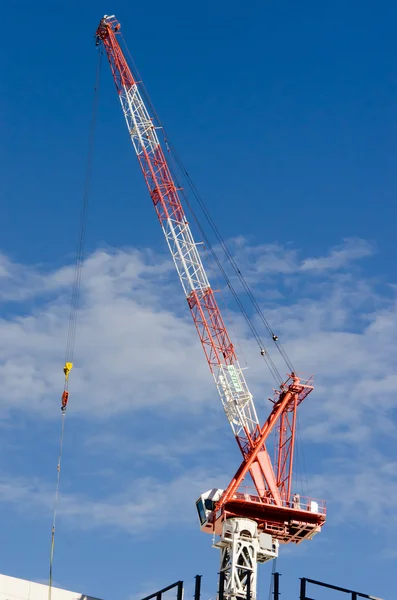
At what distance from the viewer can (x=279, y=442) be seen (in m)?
132

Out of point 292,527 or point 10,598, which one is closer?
point 10,598

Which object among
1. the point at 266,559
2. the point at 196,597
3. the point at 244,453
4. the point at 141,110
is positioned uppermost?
the point at 141,110

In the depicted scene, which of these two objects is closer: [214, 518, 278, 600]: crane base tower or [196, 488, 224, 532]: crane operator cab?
[214, 518, 278, 600]: crane base tower

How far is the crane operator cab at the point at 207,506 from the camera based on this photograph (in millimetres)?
128125

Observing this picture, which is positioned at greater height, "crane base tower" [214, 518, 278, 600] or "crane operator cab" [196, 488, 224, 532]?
"crane operator cab" [196, 488, 224, 532]

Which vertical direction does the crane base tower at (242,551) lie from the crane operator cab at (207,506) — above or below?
below

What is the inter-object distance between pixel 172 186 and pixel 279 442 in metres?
35.3

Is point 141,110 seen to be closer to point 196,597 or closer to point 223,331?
point 223,331

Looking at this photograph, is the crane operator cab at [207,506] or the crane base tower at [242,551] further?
the crane operator cab at [207,506]

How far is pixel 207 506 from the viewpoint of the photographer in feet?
422

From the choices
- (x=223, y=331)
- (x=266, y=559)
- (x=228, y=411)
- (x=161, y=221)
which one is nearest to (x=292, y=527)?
(x=266, y=559)

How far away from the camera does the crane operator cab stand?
128 meters

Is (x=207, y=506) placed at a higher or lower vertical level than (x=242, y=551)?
higher

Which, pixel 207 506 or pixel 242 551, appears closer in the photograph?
pixel 242 551
